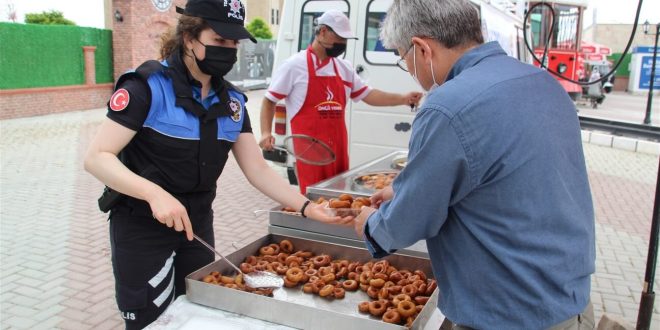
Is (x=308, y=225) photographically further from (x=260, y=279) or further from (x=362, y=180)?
(x=362, y=180)

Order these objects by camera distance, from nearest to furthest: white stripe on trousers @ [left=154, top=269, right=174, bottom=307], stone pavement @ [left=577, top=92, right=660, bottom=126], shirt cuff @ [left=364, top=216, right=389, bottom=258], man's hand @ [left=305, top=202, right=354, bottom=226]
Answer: shirt cuff @ [left=364, top=216, right=389, bottom=258] < white stripe on trousers @ [left=154, top=269, right=174, bottom=307] < man's hand @ [left=305, top=202, right=354, bottom=226] < stone pavement @ [left=577, top=92, right=660, bottom=126]

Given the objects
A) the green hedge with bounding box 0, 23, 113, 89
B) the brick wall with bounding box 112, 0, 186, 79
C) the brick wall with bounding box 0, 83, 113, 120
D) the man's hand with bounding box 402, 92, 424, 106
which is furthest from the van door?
the brick wall with bounding box 112, 0, 186, 79

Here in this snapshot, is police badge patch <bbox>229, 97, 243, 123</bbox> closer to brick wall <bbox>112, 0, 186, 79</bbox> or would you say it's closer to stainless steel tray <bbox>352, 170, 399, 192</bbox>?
stainless steel tray <bbox>352, 170, 399, 192</bbox>

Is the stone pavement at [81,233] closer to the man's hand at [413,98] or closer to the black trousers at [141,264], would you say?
the black trousers at [141,264]

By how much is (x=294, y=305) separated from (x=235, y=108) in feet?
2.98

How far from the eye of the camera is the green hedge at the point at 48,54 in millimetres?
13844

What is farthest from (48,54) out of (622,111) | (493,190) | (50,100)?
(622,111)

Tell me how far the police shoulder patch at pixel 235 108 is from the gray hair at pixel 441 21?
937 mm

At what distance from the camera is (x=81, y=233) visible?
598cm

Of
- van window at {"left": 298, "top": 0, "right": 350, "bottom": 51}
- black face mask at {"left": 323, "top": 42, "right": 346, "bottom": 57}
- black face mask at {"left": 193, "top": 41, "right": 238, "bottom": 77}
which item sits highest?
van window at {"left": 298, "top": 0, "right": 350, "bottom": 51}

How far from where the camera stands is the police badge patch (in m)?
2.29

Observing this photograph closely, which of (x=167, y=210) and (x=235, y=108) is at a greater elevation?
(x=235, y=108)

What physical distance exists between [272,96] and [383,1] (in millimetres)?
1950

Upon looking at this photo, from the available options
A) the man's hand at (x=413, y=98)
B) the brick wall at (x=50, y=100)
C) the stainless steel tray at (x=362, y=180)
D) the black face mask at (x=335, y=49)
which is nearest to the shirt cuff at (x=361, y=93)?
the man's hand at (x=413, y=98)
